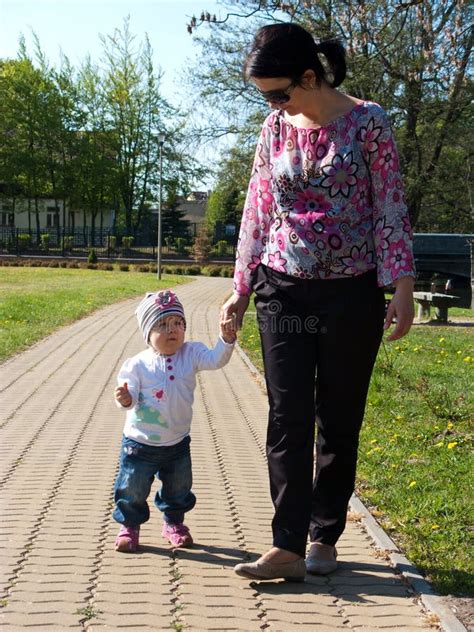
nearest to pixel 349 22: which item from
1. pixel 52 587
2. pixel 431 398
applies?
pixel 431 398

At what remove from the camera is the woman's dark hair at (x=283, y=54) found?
3473mm

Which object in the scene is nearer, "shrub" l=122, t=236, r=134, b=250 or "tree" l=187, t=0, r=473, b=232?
"tree" l=187, t=0, r=473, b=232

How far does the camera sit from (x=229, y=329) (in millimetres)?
3875

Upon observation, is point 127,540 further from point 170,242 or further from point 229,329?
point 170,242

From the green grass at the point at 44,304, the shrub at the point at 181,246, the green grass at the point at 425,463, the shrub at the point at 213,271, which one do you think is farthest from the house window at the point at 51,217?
the green grass at the point at 425,463

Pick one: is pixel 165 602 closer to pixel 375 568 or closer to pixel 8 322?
pixel 375 568

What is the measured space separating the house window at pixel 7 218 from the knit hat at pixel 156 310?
64.2 meters

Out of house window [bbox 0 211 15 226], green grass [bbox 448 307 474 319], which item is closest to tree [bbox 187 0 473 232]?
green grass [bbox 448 307 474 319]

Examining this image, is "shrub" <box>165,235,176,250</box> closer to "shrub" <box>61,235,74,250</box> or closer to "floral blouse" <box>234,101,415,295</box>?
"shrub" <box>61,235,74,250</box>

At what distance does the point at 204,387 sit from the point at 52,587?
20.1ft

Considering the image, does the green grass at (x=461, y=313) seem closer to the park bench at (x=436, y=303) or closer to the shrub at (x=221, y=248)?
the park bench at (x=436, y=303)

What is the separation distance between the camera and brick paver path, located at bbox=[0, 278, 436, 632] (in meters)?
3.36

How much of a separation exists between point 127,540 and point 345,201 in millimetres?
1771

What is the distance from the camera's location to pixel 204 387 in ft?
32.0
